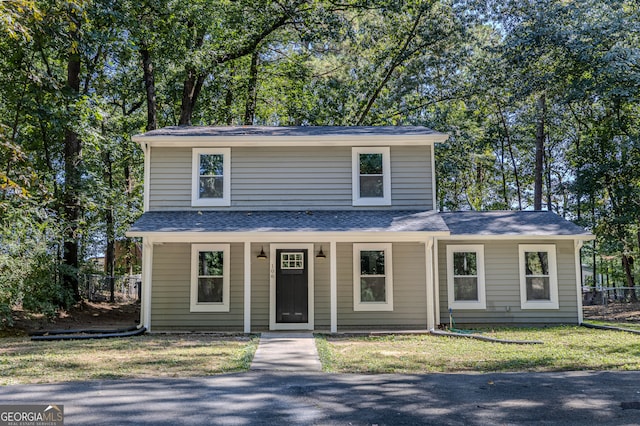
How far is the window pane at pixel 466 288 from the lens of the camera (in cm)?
1391

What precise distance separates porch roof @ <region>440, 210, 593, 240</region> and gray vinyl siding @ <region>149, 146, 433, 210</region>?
1481 millimetres

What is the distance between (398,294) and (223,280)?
172 inches

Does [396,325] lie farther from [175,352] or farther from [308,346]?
[175,352]

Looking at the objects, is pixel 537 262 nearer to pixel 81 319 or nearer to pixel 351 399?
pixel 351 399

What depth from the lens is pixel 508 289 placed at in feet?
45.6

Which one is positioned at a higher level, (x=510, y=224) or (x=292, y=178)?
(x=292, y=178)

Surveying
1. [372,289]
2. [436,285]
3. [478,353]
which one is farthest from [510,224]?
[478,353]

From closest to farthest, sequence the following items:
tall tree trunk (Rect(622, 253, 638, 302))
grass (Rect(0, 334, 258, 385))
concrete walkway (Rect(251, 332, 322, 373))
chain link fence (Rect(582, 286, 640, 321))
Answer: grass (Rect(0, 334, 258, 385)) → concrete walkway (Rect(251, 332, 322, 373)) → chain link fence (Rect(582, 286, 640, 321)) → tall tree trunk (Rect(622, 253, 638, 302))

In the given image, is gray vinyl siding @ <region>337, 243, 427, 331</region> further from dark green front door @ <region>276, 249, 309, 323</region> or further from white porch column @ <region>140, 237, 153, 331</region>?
white porch column @ <region>140, 237, 153, 331</region>

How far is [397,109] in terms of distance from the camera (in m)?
21.7

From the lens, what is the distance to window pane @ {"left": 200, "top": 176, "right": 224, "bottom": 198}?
1388 cm

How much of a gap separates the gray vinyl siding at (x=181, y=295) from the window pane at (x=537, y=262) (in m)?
7.63

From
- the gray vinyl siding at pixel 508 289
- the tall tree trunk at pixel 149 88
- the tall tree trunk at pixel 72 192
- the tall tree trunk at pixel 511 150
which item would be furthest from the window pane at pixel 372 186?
the tall tree trunk at pixel 511 150

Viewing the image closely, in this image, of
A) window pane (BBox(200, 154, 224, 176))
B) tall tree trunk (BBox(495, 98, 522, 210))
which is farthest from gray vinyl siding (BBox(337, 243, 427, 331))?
tall tree trunk (BBox(495, 98, 522, 210))
